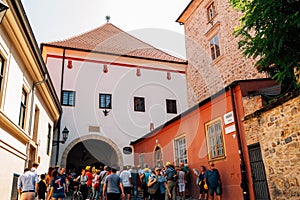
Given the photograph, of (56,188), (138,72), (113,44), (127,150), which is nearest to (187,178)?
(56,188)

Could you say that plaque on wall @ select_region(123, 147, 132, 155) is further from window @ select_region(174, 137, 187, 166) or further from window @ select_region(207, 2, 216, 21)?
window @ select_region(207, 2, 216, 21)

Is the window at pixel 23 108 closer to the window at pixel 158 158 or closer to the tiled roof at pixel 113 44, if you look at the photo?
the window at pixel 158 158

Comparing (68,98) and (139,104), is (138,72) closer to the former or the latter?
(139,104)

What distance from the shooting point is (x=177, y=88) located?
24.8m

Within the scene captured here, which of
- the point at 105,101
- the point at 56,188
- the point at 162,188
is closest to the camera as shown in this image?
the point at 56,188

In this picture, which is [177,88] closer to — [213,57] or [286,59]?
[213,57]

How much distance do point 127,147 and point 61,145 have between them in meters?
4.75

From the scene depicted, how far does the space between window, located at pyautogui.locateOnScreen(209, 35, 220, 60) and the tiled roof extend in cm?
632

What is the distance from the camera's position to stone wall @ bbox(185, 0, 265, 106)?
1688 cm

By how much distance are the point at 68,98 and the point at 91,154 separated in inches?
264

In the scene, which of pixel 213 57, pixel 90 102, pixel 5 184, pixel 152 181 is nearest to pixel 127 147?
pixel 90 102

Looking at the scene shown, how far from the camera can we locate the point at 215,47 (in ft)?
62.7

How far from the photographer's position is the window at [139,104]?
912 inches

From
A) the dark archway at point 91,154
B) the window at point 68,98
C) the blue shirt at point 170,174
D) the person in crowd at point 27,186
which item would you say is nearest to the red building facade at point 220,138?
the blue shirt at point 170,174
